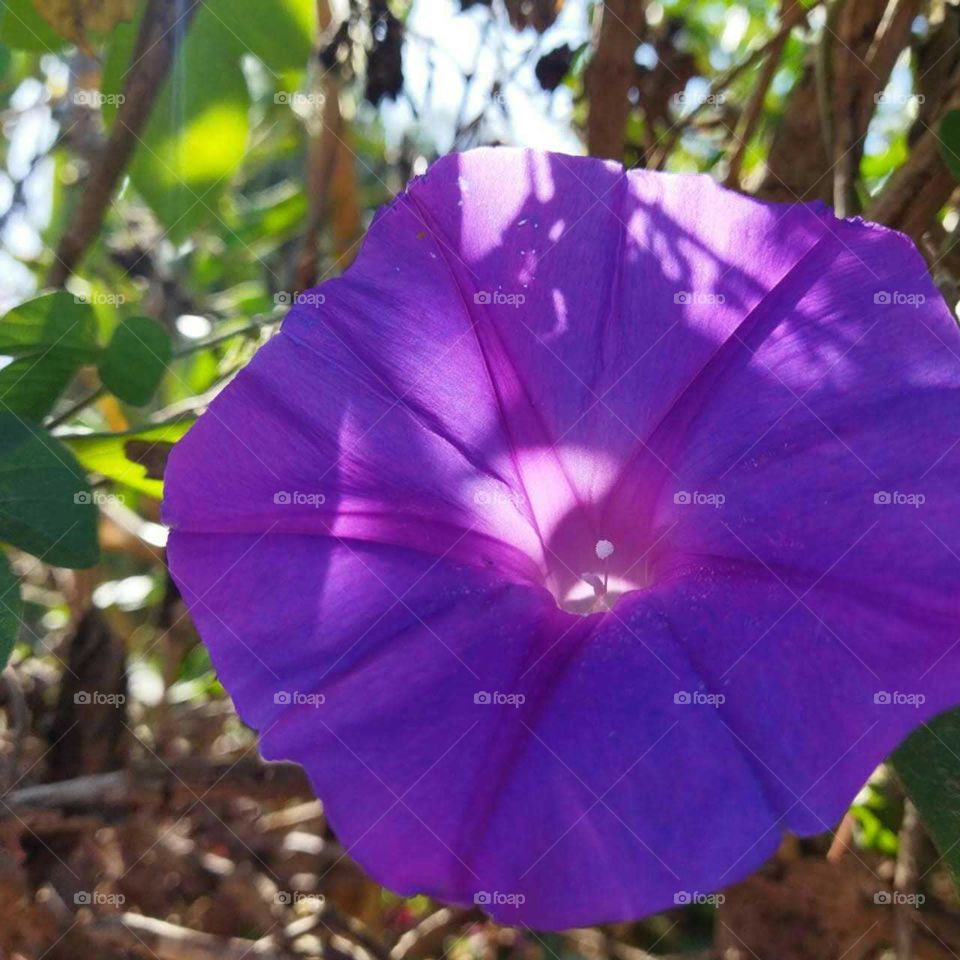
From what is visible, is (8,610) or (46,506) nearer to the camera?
(8,610)

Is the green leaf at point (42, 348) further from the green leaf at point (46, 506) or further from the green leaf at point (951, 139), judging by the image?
the green leaf at point (951, 139)

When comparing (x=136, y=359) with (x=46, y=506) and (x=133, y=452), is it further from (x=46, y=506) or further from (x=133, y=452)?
(x=46, y=506)

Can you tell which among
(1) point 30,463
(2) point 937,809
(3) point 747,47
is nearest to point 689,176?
(2) point 937,809

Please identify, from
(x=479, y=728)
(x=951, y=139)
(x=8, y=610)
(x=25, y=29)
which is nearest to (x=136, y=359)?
(x=8, y=610)

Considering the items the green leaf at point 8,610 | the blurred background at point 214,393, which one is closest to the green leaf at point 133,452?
the blurred background at point 214,393

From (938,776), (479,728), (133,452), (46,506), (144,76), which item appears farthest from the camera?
(144,76)

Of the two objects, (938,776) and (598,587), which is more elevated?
(598,587)

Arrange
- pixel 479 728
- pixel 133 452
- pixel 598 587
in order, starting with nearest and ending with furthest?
1. pixel 479 728
2. pixel 598 587
3. pixel 133 452
